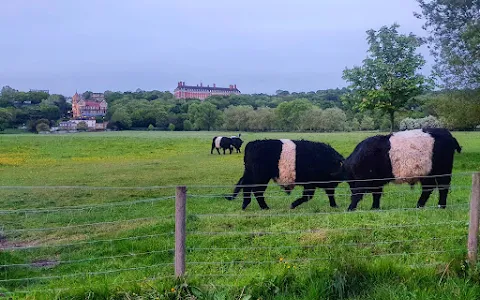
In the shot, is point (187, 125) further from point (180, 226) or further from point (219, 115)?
point (180, 226)

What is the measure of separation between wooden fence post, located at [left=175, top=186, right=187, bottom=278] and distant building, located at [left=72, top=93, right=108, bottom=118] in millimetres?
52557

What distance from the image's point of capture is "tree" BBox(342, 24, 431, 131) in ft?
69.3

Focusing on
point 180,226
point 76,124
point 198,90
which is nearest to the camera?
point 180,226

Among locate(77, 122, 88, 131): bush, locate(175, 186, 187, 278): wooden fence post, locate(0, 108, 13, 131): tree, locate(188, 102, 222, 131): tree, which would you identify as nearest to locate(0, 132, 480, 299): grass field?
locate(175, 186, 187, 278): wooden fence post

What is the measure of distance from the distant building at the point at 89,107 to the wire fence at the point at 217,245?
161 ft

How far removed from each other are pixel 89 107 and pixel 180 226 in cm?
6057

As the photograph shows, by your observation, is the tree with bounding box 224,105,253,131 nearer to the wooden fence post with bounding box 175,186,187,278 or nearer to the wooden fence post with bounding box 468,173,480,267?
the wooden fence post with bounding box 468,173,480,267

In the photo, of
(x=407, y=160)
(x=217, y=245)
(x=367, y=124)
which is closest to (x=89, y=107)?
(x=367, y=124)

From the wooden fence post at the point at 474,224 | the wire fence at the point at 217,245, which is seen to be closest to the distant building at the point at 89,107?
the wire fence at the point at 217,245

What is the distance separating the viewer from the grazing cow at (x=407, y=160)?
8.99 metres

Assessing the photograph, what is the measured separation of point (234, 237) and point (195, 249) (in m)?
0.87

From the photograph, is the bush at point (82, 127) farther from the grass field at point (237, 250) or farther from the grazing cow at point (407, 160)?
the grazing cow at point (407, 160)

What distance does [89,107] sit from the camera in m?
61.0

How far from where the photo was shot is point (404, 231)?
6.38 metres
